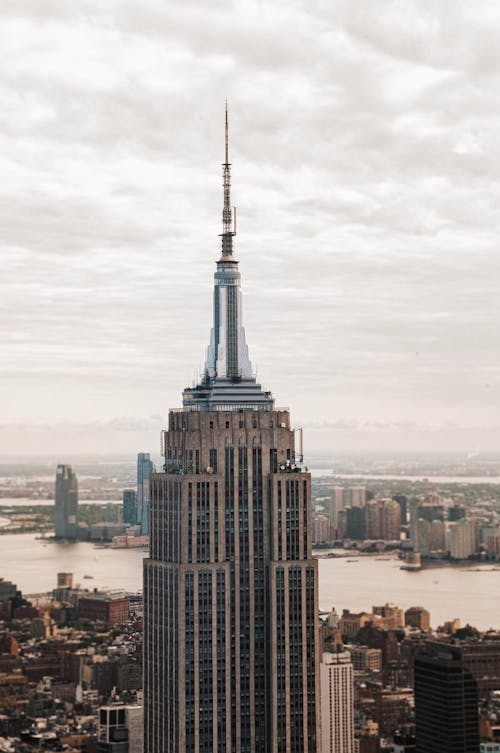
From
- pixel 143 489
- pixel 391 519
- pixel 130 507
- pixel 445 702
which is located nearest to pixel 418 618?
pixel 391 519

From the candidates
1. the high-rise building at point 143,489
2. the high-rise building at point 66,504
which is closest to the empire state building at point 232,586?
the high-rise building at point 143,489

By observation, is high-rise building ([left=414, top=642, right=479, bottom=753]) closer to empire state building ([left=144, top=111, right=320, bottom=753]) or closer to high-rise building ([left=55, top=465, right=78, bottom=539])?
high-rise building ([left=55, top=465, right=78, bottom=539])

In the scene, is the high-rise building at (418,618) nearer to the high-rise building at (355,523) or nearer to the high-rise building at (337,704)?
the high-rise building at (355,523)

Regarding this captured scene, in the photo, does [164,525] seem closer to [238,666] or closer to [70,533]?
[238,666]

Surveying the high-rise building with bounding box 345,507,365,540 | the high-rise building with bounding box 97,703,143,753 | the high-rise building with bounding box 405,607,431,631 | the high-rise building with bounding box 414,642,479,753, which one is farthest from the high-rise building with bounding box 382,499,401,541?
the high-rise building with bounding box 97,703,143,753

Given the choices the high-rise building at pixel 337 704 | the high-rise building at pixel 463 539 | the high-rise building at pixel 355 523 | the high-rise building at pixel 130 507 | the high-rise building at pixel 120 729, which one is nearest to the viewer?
the high-rise building at pixel 337 704
